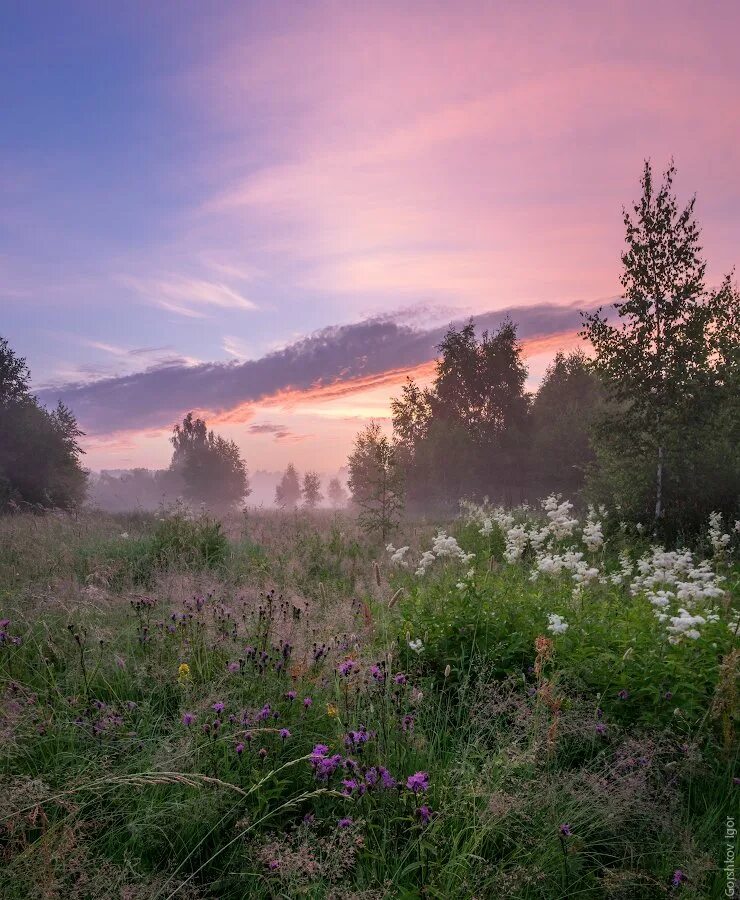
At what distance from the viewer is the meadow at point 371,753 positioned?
243 cm

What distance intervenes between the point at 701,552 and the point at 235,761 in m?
13.5

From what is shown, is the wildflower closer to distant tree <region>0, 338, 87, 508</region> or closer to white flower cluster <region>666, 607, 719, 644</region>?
white flower cluster <region>666, 607, 719, 644</region>

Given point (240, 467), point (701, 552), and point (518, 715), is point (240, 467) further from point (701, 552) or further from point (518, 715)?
point (518, 715)

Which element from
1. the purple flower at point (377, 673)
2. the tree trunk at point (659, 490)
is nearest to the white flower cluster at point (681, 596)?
the purple flower at point (377, 673)

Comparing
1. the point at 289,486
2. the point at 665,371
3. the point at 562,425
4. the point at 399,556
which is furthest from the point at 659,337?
the point at 289,486

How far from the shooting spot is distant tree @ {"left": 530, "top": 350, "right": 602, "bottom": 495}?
3612 cm

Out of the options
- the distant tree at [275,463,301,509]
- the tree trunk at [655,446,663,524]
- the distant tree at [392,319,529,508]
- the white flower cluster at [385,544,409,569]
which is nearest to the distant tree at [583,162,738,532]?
the tree trunk at [655,446,663,524]

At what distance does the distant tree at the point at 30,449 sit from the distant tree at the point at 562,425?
27.5m

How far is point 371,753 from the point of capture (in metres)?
3.11

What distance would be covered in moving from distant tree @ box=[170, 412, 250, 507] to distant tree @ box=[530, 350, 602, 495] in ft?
124

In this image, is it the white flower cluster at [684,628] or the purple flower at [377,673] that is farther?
the white flower cluster at [684,628]

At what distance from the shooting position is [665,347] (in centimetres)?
1552

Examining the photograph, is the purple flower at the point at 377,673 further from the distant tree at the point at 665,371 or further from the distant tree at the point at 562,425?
the distant tree at the point at 562,425

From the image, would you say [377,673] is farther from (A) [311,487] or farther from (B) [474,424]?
(A) [311,487]
